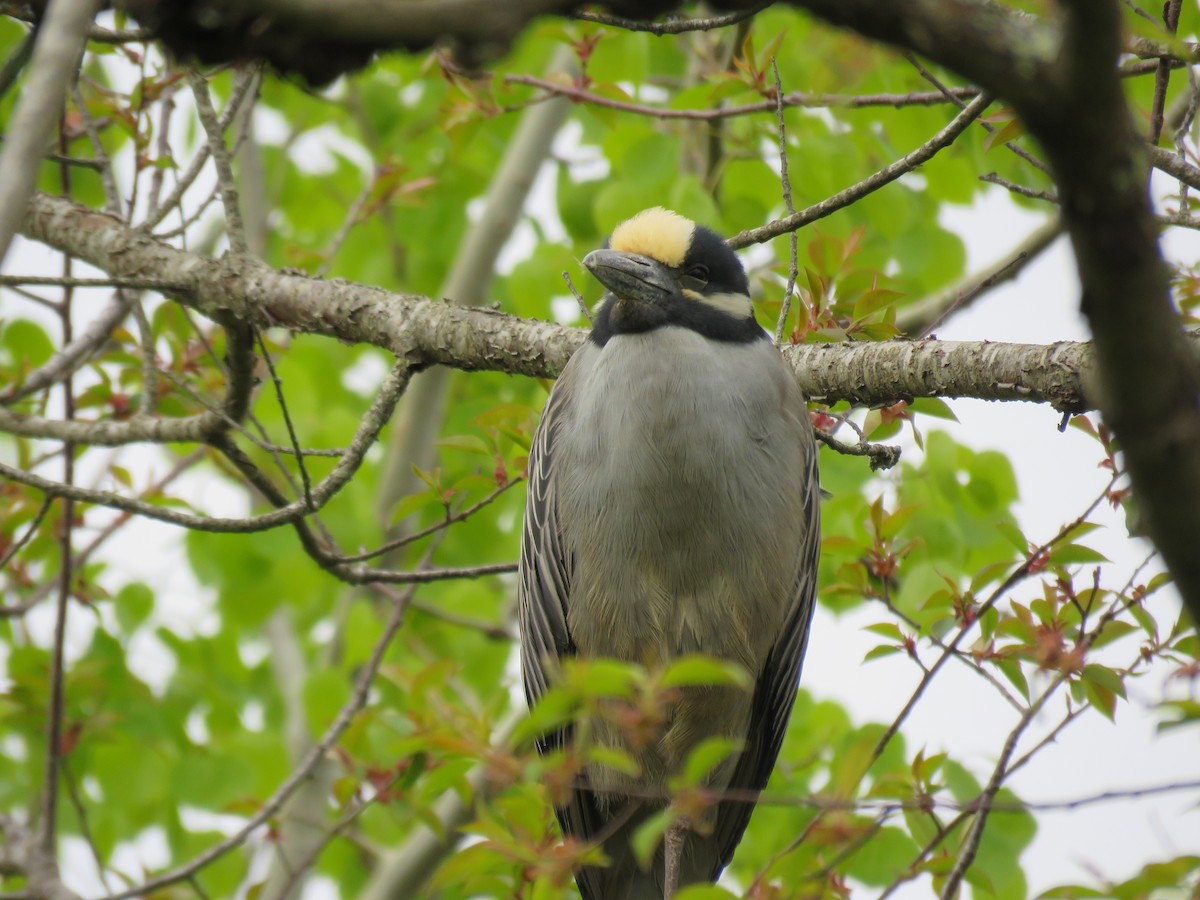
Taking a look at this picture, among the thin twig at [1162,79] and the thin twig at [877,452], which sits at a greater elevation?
the thin twig at [1162,79]

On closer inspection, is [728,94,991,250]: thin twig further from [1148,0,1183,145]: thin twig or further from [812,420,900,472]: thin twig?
[812,420,900,472]: thin twig

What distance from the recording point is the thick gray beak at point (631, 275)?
3578 millimetres

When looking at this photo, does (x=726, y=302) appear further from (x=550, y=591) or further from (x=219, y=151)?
(x=219, y=151)

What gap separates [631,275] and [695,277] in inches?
10.0

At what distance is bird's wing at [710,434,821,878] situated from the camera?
379 centimetres

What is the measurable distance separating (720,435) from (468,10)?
2393 millimetres

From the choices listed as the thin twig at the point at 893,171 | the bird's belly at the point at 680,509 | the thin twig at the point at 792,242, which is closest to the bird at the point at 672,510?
the bird's belly at the point at 680,509

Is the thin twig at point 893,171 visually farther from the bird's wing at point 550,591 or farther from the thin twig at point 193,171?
the thin twig at point 193,171

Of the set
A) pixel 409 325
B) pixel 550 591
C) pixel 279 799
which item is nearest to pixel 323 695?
pixel 279 799

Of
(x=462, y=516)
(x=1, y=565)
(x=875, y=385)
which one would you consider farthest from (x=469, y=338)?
(x=1, y=565)

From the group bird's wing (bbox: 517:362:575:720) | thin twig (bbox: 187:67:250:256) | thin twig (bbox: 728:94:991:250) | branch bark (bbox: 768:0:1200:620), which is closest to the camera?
branch bark (bbox: 768:0:1200:620)

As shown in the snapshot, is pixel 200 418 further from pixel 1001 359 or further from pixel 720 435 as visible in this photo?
pixel 1001 359

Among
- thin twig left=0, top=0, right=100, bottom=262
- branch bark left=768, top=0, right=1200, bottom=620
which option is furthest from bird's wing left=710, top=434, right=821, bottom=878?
thin twig left=0, top=0, right=100, bottom=262

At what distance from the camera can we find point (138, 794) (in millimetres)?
5512
